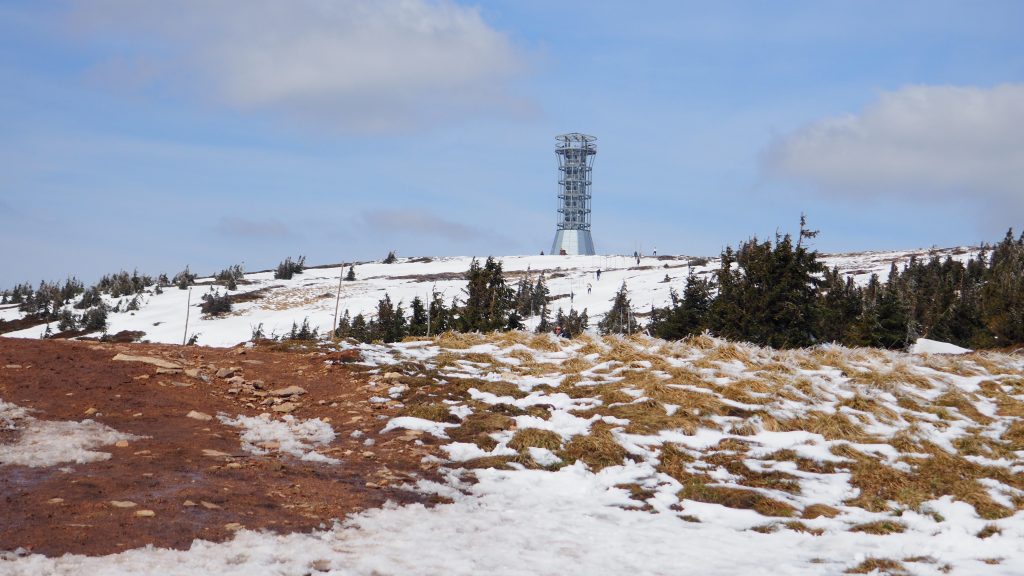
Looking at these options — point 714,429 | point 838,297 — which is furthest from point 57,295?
point 714,429

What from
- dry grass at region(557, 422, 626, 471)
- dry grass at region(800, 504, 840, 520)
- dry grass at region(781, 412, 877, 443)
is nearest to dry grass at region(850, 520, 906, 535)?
dry grass at region(800, 504, 840, 520)

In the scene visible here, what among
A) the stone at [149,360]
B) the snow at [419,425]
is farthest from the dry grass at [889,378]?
the stone at [149,360]

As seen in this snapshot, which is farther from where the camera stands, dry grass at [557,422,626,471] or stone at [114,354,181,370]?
stone at [114,354,181,370]

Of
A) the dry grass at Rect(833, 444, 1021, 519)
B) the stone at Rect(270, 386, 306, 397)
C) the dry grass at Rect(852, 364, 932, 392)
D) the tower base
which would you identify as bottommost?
the dry grass at Rect(833, 444, 1021, 519)

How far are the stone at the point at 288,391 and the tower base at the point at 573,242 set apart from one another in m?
144

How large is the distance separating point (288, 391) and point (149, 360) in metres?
2.53

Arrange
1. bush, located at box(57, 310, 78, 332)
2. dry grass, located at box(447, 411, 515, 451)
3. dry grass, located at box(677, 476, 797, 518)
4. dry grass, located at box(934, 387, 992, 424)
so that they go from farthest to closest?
bush, located at box(57, 310, 78, 332) < dry grass, located at box(934, 387, 992, 424) < dry grass, located at box(447, 411, 515, 451) < dry grass, located at box(677, 476, 797, 518)

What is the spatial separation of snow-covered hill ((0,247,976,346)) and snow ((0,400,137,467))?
43.4 m

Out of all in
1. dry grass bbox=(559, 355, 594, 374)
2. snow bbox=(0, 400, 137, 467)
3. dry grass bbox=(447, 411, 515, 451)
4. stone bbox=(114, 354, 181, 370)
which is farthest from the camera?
dry grass bbox=(559, 355, 594, 374)

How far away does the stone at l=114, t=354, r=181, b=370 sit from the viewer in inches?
493

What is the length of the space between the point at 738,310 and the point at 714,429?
2977 cm

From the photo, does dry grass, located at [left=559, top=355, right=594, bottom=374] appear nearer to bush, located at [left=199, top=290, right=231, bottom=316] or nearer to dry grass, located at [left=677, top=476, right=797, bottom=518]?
dry grass, located at [left=677, top=476, right=797, bottom=518]

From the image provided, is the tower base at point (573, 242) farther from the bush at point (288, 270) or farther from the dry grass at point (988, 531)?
the dry grass at point (988, 531)

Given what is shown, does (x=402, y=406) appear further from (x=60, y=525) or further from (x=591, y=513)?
(x=60, y=525)
